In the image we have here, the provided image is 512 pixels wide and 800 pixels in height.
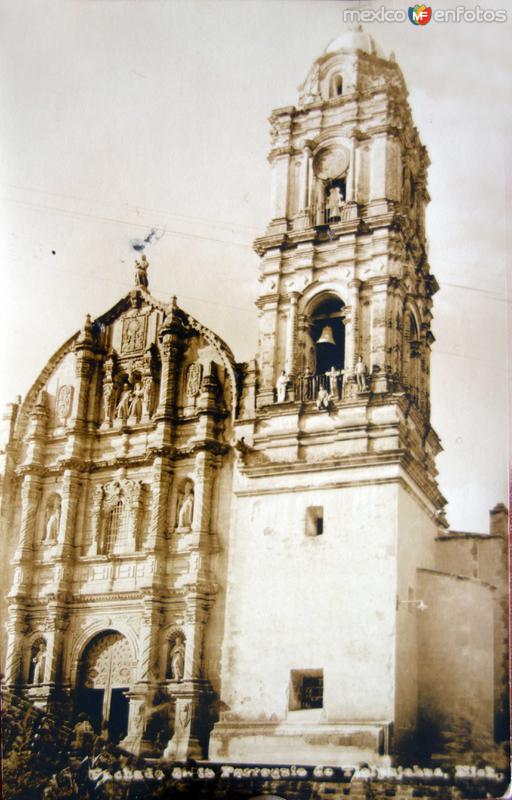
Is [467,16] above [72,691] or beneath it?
above

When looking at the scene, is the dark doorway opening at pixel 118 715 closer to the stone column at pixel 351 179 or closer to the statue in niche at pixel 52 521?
the statue in niche at pixel 52 521

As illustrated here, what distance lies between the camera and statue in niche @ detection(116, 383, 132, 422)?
17625mm

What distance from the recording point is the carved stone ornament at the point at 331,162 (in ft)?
57.9

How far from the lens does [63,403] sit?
1814 cm

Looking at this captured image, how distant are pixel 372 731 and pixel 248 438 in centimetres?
482

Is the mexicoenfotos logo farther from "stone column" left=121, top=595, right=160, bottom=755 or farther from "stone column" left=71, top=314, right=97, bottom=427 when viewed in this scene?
"stone column" left=121, top=595, right=160, bottom=755

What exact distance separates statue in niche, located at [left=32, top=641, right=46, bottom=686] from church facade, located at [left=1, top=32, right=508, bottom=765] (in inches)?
1.0

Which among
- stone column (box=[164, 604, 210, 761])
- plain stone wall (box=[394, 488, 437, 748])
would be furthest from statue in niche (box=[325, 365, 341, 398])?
stone column (box=[164, 604, 210, 761])

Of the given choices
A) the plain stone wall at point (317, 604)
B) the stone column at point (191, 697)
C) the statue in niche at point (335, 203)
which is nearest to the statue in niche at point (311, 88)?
the statue in niche at point (335, 203)

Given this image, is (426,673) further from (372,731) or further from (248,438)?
(248,438)

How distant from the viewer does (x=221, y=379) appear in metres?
17.2

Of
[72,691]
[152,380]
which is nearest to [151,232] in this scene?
[152,380]

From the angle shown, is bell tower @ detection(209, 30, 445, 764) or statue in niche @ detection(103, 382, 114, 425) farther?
statue in niche @ detection(103, 382, 114, 425)

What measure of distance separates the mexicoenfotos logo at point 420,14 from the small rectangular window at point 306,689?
8657 millimetres
